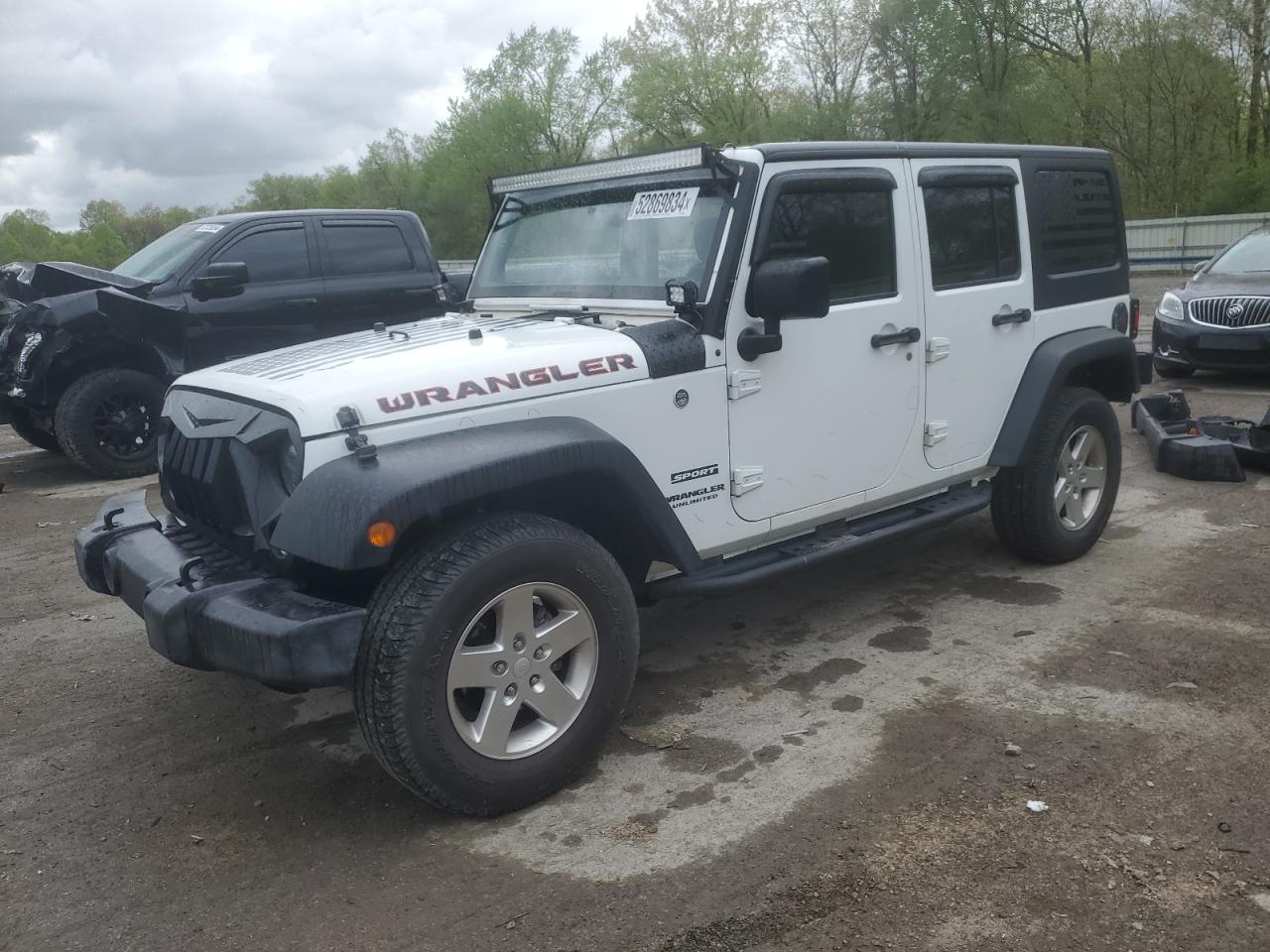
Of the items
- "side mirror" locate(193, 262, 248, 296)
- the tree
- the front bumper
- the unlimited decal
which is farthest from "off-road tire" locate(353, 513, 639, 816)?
the tree

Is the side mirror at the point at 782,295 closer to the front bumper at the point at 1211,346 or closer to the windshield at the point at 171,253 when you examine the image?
the windshield at the point at 171,253

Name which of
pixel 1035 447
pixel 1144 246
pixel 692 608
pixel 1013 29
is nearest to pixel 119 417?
pixel 692 608

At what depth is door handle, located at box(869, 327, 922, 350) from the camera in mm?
4199

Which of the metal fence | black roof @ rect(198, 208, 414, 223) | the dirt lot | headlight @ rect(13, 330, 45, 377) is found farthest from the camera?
the metal fence

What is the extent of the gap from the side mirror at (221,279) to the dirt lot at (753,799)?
3.65m

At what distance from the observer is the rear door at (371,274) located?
28.6 feet

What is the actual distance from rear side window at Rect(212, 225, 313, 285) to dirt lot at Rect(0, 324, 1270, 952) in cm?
423

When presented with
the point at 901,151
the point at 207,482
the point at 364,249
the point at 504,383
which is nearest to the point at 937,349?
the point at 901,151

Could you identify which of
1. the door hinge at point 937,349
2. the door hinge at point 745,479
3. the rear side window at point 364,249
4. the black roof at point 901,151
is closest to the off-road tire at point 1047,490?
the door hinge at point 937,349

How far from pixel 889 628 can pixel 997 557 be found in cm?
122

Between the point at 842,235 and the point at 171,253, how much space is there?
6.45 m

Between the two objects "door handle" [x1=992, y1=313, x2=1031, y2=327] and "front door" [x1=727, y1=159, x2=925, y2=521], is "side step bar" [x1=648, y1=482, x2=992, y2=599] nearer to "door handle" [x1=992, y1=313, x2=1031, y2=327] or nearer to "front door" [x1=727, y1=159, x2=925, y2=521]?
"front door" [x1=727, y1=159, x2=925, y2=521]

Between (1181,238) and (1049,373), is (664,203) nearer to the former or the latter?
(1049,373)

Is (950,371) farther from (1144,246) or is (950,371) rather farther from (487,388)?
(1144,246)
